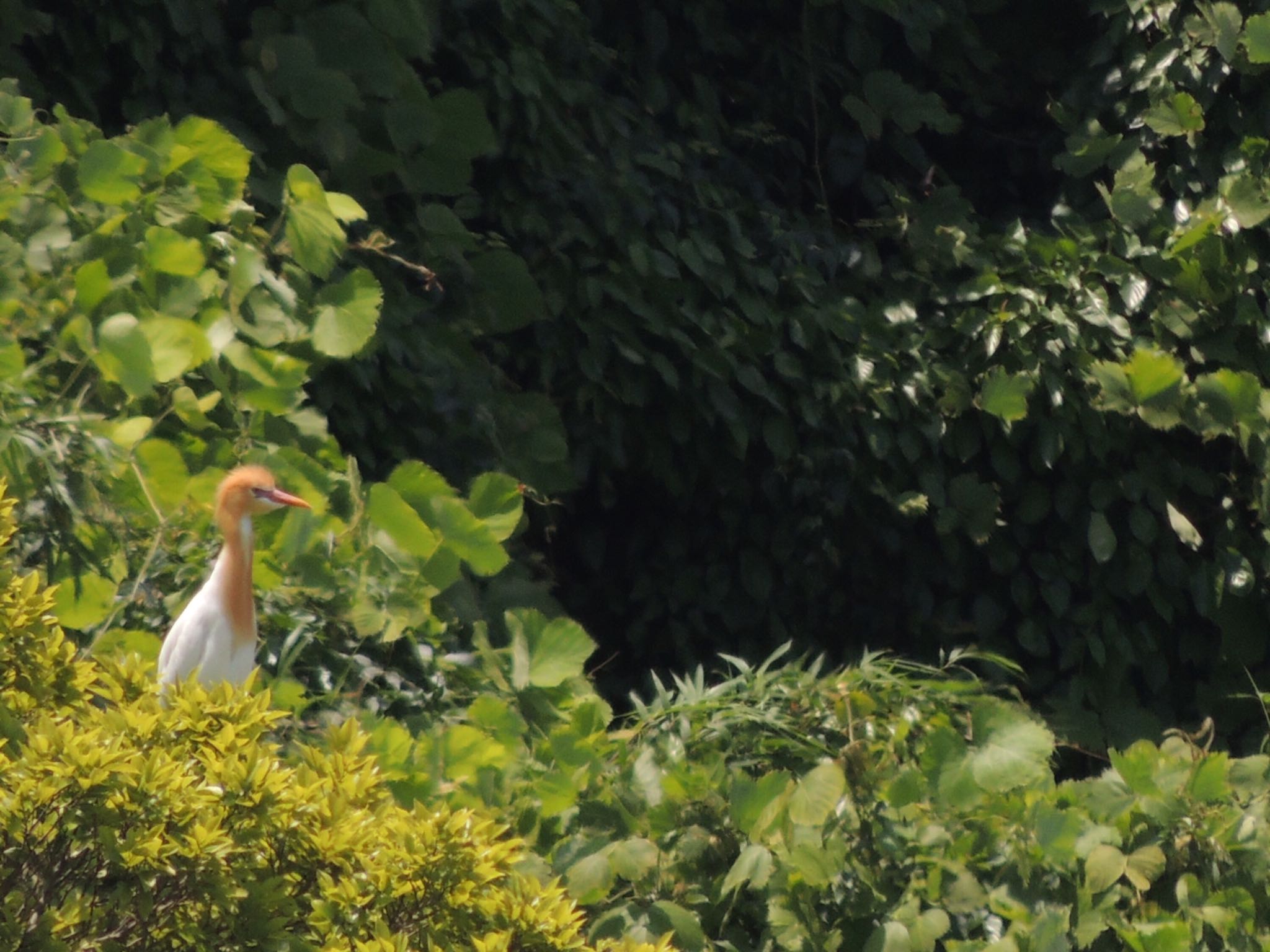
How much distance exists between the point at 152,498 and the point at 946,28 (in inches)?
118

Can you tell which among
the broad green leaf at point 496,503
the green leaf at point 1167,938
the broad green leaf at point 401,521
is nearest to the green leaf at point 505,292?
the broad green leaf at point 496,503

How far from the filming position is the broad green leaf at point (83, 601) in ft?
8.05

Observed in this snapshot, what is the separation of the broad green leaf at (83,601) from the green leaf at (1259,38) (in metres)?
3.11

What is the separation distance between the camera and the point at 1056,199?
4680 millimetres

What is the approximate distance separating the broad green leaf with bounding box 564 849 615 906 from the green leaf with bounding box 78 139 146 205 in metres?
1.51

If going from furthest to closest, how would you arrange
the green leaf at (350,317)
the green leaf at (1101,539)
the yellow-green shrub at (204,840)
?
the green leaf at (1101,539)
the green leaf at (350,317)
the yellow-green shrub at (204,840)

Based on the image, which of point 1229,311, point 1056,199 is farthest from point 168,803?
point 1056,199

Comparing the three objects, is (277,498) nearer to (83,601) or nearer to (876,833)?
(83,601)

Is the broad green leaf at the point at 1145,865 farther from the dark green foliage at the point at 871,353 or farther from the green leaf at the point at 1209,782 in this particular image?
the dark green foliage at the point at 871,353

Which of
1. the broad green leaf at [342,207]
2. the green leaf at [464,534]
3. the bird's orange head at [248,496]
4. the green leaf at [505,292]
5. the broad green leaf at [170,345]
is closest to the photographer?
the bird's orange head at [248,496]

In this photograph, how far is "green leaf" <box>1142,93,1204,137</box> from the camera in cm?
415

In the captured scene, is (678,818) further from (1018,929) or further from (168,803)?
(168,803)

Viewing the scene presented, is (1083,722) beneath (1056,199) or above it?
beneath

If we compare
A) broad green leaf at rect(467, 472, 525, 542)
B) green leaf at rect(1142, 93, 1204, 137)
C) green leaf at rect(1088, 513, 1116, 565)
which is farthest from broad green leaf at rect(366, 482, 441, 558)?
green leaf at rect(1142, 93, 1204, 137)
